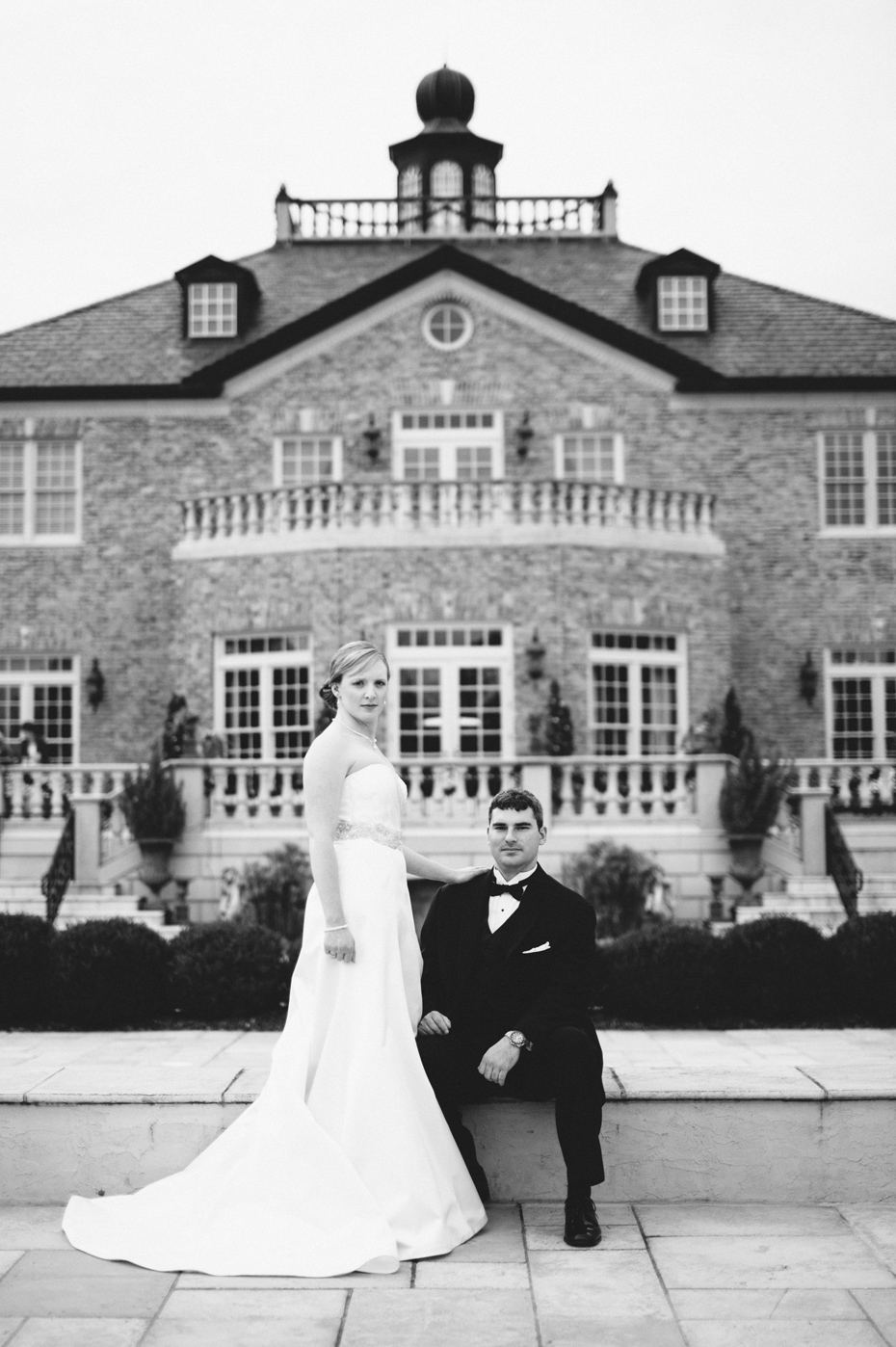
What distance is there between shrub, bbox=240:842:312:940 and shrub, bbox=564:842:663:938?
9.99ft

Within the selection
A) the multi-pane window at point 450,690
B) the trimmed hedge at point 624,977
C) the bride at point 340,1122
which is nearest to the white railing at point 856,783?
the multi-pane window at point 450,690

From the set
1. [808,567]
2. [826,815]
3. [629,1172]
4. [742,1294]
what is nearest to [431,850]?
[826,815]

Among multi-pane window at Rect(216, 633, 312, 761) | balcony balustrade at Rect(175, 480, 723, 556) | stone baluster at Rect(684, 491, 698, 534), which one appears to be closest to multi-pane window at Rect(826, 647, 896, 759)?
stone baluster at Rect(684, 491, 698, 534)

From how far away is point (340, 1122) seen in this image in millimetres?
5758

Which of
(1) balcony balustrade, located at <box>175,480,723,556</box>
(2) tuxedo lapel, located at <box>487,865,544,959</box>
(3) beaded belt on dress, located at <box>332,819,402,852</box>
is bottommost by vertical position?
(2) tuxedo lapel, located at <box>487,865,544,959</box>

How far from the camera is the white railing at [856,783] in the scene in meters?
18.8

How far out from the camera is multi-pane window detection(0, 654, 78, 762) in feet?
76.0

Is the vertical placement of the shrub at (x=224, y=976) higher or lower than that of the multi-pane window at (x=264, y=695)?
lower

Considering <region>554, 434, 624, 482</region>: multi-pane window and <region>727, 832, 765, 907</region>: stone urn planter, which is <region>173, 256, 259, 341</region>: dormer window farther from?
<region>727, 832, 765, 907</region>: stone urn planter

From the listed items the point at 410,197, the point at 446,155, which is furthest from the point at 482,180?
the point at 410,197

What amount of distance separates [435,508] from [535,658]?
2536mm

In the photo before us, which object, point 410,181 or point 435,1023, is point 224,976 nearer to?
point 435,1023

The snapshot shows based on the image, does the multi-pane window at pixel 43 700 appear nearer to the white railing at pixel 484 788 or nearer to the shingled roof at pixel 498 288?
the shingled roof at pixel 498 288

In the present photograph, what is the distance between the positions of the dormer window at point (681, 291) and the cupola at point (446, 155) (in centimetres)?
494
